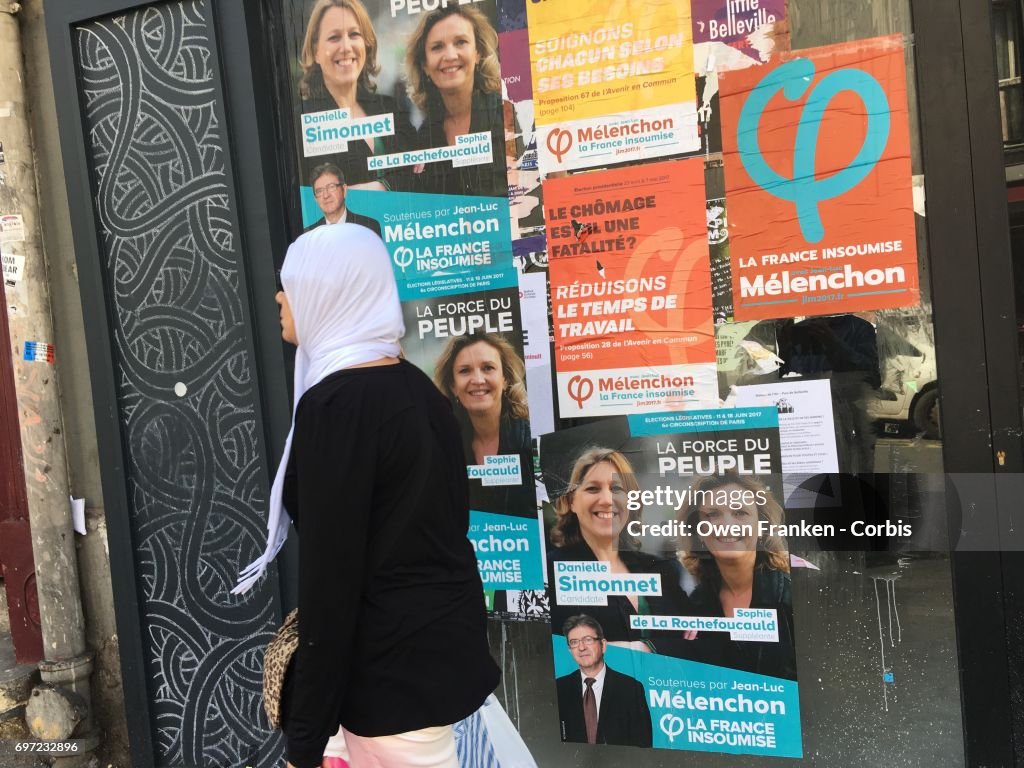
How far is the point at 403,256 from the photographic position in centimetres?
354

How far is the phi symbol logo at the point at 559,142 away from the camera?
3.31 meters

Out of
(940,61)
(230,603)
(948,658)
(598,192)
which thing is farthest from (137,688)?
(940,61)

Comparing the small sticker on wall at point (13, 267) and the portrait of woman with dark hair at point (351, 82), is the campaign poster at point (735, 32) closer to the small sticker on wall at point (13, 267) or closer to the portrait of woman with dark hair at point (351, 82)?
the portrait of woman with dark hair at point (351, 82)

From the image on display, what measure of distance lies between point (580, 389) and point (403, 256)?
87 centimetres

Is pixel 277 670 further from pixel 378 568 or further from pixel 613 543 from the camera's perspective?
pixel 613 543

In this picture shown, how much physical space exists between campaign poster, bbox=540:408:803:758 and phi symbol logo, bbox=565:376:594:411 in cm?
11

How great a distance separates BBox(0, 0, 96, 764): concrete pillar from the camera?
3.92 meters

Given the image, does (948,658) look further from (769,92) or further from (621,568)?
(769,92)

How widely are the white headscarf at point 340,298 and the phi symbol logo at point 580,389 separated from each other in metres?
1.36

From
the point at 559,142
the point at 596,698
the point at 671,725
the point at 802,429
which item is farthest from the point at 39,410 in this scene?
the point at 802,429

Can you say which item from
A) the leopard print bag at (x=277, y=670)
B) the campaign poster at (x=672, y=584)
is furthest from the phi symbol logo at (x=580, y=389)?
the leopard print bag at (x=277, y=670)

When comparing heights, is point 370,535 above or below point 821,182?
below

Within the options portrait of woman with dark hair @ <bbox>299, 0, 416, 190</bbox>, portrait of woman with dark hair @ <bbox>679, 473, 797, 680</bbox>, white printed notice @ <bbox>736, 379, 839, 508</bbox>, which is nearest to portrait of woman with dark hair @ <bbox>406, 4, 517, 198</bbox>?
portrait of woman with dark hair @ <bbox>299, 0, 416, 190</bbox>

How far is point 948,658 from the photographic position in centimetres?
299
